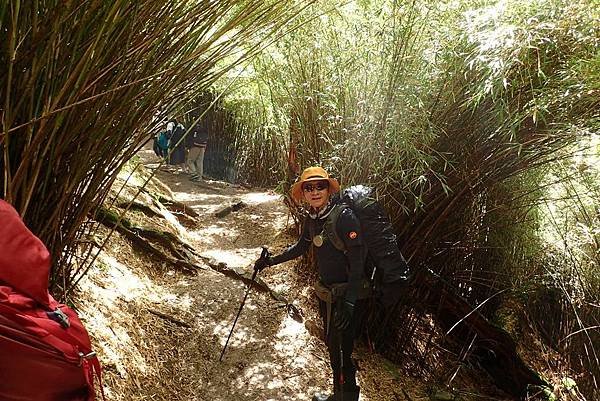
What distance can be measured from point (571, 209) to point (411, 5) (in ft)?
6.59

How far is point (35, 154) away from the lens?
44.3 inches

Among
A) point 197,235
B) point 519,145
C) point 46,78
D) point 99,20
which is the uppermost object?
point 99,20

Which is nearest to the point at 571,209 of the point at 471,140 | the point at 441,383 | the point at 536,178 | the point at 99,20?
the point at 536,178

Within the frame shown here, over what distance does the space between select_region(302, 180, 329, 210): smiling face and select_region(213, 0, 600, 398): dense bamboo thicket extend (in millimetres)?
586

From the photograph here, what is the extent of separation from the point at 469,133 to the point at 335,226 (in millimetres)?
1274

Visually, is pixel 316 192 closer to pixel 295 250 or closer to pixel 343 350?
pixel 295 250

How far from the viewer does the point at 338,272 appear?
8.81 feet

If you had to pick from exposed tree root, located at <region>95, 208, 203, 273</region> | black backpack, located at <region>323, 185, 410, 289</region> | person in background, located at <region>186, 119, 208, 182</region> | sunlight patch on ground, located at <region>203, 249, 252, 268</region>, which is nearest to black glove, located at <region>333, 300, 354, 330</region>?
black backpack, located at <region>323, 185, 410, 289</region>

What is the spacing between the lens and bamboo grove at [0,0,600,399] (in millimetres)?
1141

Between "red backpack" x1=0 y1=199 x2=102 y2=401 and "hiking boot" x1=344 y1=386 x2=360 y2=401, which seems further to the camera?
"hiking boot" x1=344 y1=386 x2=360 y2=401

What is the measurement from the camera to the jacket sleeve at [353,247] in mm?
2516

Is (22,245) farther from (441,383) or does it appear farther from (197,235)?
(197,235)

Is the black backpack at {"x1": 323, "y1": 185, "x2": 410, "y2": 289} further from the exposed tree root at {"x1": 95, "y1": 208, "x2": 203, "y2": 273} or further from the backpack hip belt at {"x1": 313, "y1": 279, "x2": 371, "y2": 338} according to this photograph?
the exposed tree root at {"x1": 95, "y1": 208, "x2": 203, "y2": 273}

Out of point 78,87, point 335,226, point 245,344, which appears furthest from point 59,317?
point 245,344
